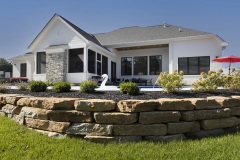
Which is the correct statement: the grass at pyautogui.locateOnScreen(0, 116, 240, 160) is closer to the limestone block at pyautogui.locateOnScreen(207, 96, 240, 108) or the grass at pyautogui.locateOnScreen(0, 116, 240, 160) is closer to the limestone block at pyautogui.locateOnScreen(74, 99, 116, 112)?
the limestone block at pyautogui.locateOnScreen(74, 99, 116, 112)

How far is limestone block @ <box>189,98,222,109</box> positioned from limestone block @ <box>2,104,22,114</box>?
4.28 metres

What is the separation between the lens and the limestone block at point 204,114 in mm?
4160

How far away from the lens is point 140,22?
73.4 ft

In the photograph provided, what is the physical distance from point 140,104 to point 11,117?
3.79m

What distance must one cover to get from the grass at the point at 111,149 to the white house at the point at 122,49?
11.0 metres

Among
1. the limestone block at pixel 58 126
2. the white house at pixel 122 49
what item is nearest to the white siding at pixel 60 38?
the white house at pixel 122 49

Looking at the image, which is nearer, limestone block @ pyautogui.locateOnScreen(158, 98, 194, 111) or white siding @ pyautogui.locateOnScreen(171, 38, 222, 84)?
limestone block @ pyautogui.locateOnScreen(158, 98, 194, 111)

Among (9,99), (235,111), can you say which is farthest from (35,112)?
(235,111)

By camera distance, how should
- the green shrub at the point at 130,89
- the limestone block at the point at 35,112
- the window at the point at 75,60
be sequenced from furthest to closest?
the window at the point at 75,60 < the green shrub at the point at 130,89 < the limestone block at the point at 35,112

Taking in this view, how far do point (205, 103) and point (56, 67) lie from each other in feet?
42.7

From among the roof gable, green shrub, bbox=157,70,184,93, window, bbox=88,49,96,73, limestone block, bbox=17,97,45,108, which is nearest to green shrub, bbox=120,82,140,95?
green shrub, bbox=157,70,184,93

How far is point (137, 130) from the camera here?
3.90 meters

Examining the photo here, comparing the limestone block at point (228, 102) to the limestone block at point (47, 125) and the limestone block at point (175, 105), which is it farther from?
the limestone block at point (47, 125)

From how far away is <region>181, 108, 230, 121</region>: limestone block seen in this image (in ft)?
13.6
